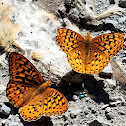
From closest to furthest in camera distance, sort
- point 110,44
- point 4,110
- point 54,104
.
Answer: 1. point 54,104
2. point 4,110
3. point 110,44

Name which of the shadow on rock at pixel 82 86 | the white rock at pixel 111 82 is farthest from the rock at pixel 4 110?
the white rock at pixel 111 82

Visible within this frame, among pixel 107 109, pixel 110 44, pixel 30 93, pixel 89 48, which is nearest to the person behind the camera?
pixel 30 93

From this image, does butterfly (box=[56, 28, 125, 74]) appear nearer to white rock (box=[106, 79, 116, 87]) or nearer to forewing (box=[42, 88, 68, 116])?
white rock (box=[106, 79, 116, 87])

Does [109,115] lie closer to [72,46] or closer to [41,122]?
[41,122]

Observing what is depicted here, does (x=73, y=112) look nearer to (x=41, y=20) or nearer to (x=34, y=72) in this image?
(x=34, y=72)

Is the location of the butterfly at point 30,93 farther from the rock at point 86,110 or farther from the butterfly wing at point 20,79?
the rock at point 86,110

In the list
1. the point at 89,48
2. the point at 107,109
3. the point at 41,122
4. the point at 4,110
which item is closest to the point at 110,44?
the point at 89,48
